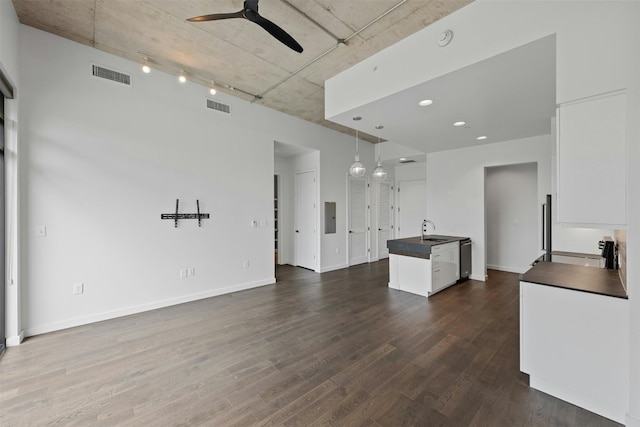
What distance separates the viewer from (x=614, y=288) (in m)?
1.95

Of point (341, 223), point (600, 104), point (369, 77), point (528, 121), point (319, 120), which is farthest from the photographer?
point (341, 223)

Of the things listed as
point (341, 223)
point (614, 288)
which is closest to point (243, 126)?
point (341, 223)

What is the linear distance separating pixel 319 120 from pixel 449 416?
5.42m

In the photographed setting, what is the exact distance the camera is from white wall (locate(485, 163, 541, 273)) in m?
5.79

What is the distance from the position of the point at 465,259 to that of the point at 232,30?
18.1 feet

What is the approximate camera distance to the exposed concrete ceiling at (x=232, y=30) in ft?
8.54

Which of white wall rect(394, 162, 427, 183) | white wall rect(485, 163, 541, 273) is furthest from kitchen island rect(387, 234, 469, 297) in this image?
white wall rect(394, 162, 427, 183)

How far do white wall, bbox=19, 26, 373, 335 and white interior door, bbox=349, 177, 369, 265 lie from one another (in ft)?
8.86

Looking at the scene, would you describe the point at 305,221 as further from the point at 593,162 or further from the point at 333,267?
the point at 593,162

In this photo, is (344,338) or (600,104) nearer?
(600,104)

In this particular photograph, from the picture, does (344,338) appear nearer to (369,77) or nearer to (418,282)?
(418,282)

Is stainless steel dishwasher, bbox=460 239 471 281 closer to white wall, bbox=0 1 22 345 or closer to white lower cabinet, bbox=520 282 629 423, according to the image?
white lower cabinet, bbox=520 282 629 423

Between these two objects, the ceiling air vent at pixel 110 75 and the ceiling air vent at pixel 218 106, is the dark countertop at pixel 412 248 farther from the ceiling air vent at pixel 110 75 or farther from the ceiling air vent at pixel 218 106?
the ceiling air vent at pixel 110 75

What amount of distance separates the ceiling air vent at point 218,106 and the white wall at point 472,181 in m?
4.53
